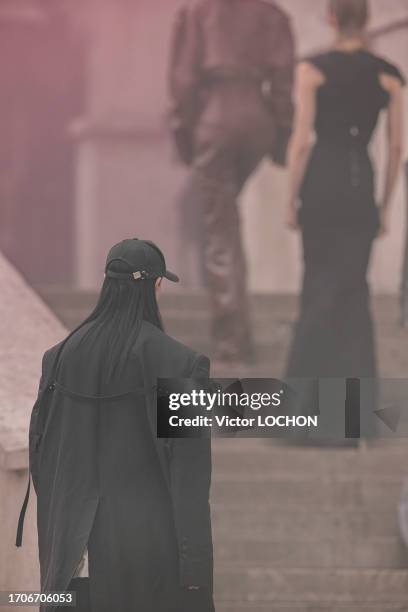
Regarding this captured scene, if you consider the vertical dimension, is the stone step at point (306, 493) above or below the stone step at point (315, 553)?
above

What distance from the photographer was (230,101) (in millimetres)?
8711

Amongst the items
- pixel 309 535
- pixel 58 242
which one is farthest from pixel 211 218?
pixel 58 242

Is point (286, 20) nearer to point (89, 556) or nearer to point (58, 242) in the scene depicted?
point (58, 242)

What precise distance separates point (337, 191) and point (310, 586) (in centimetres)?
235

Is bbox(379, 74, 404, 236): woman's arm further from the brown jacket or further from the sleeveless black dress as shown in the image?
the brown jacket

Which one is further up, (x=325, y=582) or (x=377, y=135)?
(x=377, y=135)

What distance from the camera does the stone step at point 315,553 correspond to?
6.96m

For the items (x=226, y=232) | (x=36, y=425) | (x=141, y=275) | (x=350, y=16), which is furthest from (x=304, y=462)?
(x=141, y=275)

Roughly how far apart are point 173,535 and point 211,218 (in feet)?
14.4

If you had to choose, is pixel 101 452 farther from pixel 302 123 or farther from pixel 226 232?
pixel 226 232

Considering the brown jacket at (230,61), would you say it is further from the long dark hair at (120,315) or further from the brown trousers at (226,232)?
the long dark hair at (120,315)

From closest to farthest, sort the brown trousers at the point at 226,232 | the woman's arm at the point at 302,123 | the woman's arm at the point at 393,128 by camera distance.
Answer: the woman's arm at the point at 302,123 → the woman's arm at the point at 393,128 → the brown trousers at the point at 226,232

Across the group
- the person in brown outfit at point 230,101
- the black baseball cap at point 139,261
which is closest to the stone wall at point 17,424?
the black baseball cap at point 139,261

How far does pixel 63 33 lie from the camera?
1151cm
